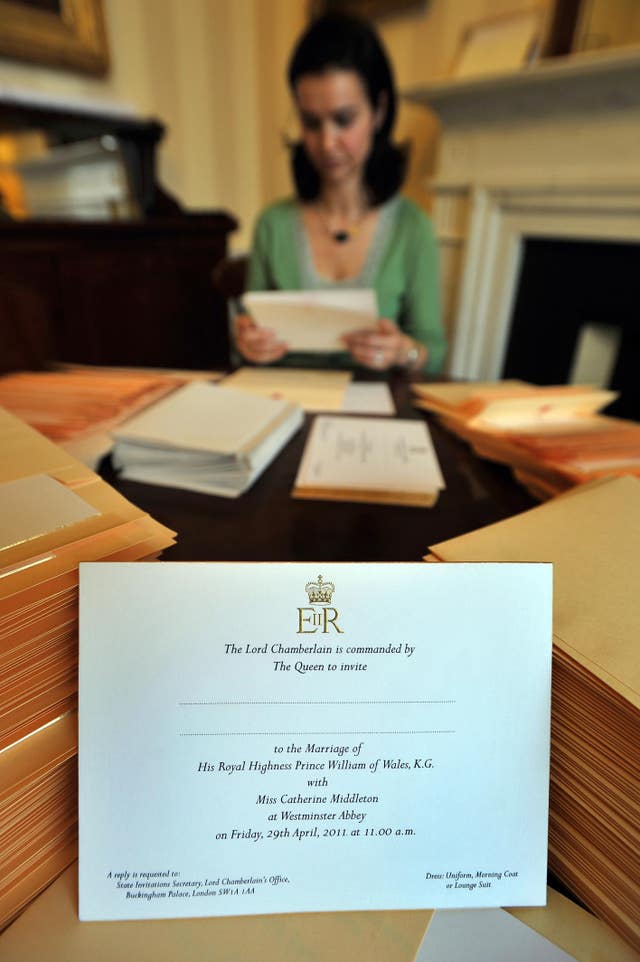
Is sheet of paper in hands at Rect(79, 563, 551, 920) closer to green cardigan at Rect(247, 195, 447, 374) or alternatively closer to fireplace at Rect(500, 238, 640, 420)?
green cardigan at Rect(247, 195, 447, 374)

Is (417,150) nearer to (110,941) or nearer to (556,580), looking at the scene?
(556,580)

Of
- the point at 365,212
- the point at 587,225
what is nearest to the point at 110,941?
the point at 365,212

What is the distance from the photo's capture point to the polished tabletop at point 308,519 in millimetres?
454

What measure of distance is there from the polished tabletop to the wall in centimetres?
189

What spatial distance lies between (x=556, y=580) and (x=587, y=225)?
1764 mm

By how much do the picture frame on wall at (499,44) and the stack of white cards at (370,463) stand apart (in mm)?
1517

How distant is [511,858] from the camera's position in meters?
0.28

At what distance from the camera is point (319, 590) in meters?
0.28

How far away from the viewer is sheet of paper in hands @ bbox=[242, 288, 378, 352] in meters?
0.97

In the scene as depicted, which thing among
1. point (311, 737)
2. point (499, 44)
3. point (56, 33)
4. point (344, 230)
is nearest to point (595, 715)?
point (311, 737)

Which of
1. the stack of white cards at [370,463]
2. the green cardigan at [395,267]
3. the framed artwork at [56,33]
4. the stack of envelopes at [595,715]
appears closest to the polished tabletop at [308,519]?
the stack of white cards at [370,463]

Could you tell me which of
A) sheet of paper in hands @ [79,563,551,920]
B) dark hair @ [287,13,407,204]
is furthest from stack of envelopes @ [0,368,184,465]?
dark hair @ [287,13,407,204]

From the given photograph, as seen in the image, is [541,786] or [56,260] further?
[56,260]

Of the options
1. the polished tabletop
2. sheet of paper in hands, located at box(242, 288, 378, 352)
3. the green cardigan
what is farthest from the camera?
the green cardigan
